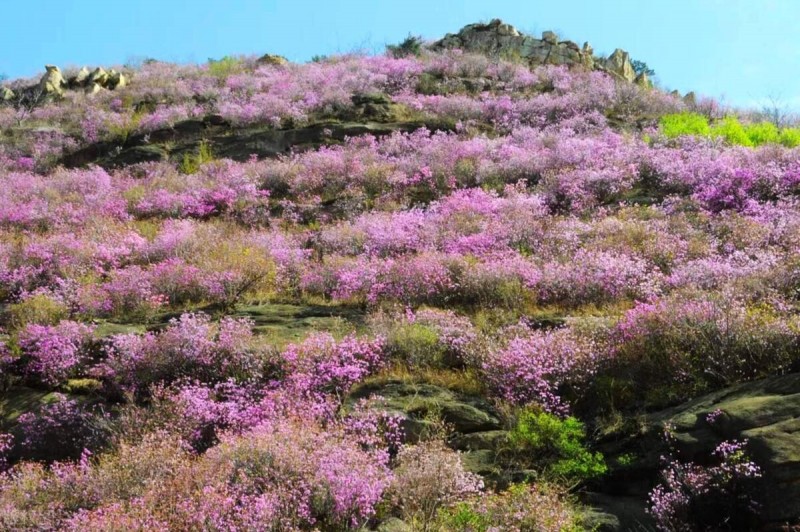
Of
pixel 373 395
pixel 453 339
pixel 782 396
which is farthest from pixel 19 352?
pixel 782 396

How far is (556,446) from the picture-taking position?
20.6ft

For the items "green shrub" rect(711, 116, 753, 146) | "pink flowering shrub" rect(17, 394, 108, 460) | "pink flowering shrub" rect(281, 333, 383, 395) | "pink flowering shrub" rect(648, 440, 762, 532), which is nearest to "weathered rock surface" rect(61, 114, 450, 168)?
"green shrub" rect(711, 116, 753, 146)

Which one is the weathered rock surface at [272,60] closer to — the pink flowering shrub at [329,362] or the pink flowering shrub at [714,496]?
the pink flowering shrub at [329,362]

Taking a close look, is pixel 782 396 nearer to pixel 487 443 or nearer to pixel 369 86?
pixel 487 443

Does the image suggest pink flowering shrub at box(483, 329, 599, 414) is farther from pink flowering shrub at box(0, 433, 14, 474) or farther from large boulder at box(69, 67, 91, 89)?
large boulder at box(69, 67, 91, 89)

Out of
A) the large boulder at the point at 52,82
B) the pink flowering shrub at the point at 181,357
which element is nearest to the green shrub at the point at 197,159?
the pink flowering shrub at the point at 181,357

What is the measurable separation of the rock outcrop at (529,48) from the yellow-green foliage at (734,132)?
7.93 m

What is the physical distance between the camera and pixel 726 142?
1589 cm

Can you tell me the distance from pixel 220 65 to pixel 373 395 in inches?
1042

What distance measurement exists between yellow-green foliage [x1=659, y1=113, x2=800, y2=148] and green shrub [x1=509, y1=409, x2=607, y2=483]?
1238cm

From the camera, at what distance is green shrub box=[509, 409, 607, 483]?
5953 millimetres

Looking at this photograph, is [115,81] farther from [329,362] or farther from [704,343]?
[704,343]

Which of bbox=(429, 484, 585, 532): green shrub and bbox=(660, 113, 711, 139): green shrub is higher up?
bbox=(660, 113, 711, 139): green shrub

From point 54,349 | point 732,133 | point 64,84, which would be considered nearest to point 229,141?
point 54,349
